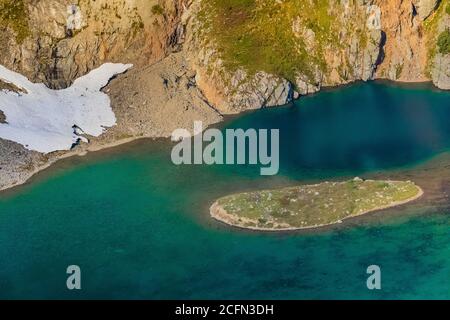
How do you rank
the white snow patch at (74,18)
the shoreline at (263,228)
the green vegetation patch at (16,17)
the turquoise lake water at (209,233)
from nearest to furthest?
the turquoise lake water at (209,233) < the shoreline at (263,228) < the green vegetation patch at (16,17) < the white snow patch at (74,18)

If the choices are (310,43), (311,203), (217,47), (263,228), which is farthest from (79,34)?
(263,228)

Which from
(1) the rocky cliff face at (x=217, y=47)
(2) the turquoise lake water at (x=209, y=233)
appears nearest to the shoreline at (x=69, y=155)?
(2) the turquoise lake water at (x=209, y=233)

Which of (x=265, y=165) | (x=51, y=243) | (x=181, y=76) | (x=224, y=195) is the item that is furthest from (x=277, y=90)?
(x=51, y=243)

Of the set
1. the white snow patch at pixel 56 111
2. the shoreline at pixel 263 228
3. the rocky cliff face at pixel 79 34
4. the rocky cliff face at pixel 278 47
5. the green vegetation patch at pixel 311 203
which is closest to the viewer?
the shoreline at pixel 263 228

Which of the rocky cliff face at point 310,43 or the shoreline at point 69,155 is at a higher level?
the rocky cliff face at point 310,43

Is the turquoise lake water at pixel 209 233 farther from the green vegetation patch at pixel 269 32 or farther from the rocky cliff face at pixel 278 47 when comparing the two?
the green vegetation patch at pixel 269 32

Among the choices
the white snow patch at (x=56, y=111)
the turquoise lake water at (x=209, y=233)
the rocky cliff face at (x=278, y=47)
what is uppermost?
the rocky cliff face at (x=278, y=47)

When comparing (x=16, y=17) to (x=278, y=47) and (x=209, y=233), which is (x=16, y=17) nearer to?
(x=278, y=47)
